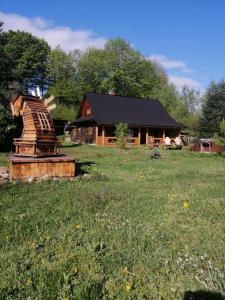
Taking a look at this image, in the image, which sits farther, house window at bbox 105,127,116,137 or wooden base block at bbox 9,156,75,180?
house window at bbox 105,127,116,137

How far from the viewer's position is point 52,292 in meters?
4.06

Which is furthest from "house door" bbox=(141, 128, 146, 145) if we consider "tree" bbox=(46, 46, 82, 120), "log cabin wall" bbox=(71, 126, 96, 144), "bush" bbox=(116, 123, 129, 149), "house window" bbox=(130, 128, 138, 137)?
"tree" bbox=(46, 46, 82, 120)

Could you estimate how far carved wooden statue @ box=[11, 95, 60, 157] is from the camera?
1230cm

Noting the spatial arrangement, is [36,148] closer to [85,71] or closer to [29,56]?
[85,71]

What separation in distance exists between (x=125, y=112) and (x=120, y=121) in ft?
10.8

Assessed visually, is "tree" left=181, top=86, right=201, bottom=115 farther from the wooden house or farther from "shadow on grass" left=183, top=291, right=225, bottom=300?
"shadow on grass" left=183, top=291, right=225, bottom=300

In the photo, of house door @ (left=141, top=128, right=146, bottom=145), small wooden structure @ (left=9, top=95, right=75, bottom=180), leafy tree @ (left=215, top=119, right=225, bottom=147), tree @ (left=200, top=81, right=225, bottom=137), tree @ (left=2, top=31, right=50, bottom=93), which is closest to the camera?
small wooden structure @ (left=9, top=95, right=75, bottom=180)

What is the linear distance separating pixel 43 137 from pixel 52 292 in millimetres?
Result: 8887

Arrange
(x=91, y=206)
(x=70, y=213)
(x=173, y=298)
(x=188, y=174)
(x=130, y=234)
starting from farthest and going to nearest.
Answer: (x=188, y=174) → (x=91, y=206) → (x=70, y=213) → (x=130, y=234) → (x=173, y=298)

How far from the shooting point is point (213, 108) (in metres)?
49.1

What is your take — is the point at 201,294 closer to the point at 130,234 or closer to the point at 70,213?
the point at 130,234

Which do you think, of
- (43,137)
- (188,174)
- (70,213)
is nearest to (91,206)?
(70,213)

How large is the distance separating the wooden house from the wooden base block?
27749mm

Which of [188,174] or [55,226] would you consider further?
[188,174]
